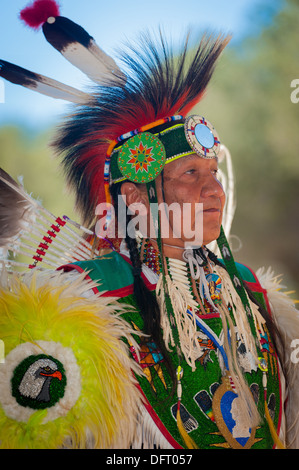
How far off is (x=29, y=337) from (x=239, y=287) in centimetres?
96

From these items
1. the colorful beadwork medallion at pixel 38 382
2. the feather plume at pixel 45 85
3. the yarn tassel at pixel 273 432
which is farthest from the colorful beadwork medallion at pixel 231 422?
the feather plume at pixel 45 85

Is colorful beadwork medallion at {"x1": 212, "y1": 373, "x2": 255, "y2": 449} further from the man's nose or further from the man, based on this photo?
the man's nose

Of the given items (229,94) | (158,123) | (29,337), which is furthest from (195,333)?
(229,94)

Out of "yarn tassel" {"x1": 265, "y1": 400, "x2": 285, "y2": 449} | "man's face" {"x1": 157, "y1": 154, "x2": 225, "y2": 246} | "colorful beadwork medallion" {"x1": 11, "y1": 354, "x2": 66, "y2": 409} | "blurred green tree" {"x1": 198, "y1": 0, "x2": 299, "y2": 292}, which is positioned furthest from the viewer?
"blurred green tree" {"x1": 198, "y1": 0, "x2": 299, "y2": 292}

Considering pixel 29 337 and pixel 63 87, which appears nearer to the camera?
pixel 29 337

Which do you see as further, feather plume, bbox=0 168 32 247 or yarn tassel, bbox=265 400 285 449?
feather plume, bbox=0 168 32 247

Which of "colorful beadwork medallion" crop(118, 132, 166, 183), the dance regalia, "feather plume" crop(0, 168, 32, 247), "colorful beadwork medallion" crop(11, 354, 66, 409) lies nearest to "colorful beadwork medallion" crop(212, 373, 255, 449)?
the dance regalia

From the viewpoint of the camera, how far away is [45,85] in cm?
225

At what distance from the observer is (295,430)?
2.00m

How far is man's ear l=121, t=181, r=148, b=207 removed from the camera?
87.1 inches

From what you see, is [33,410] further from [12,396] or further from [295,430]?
[295,430]

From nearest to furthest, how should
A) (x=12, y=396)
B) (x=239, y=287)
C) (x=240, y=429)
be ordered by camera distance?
(x=12, y=396) < (x=240, y=429) < (x=239, y=287)

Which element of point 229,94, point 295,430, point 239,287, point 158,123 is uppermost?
point 229,94

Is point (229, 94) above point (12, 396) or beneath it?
above
